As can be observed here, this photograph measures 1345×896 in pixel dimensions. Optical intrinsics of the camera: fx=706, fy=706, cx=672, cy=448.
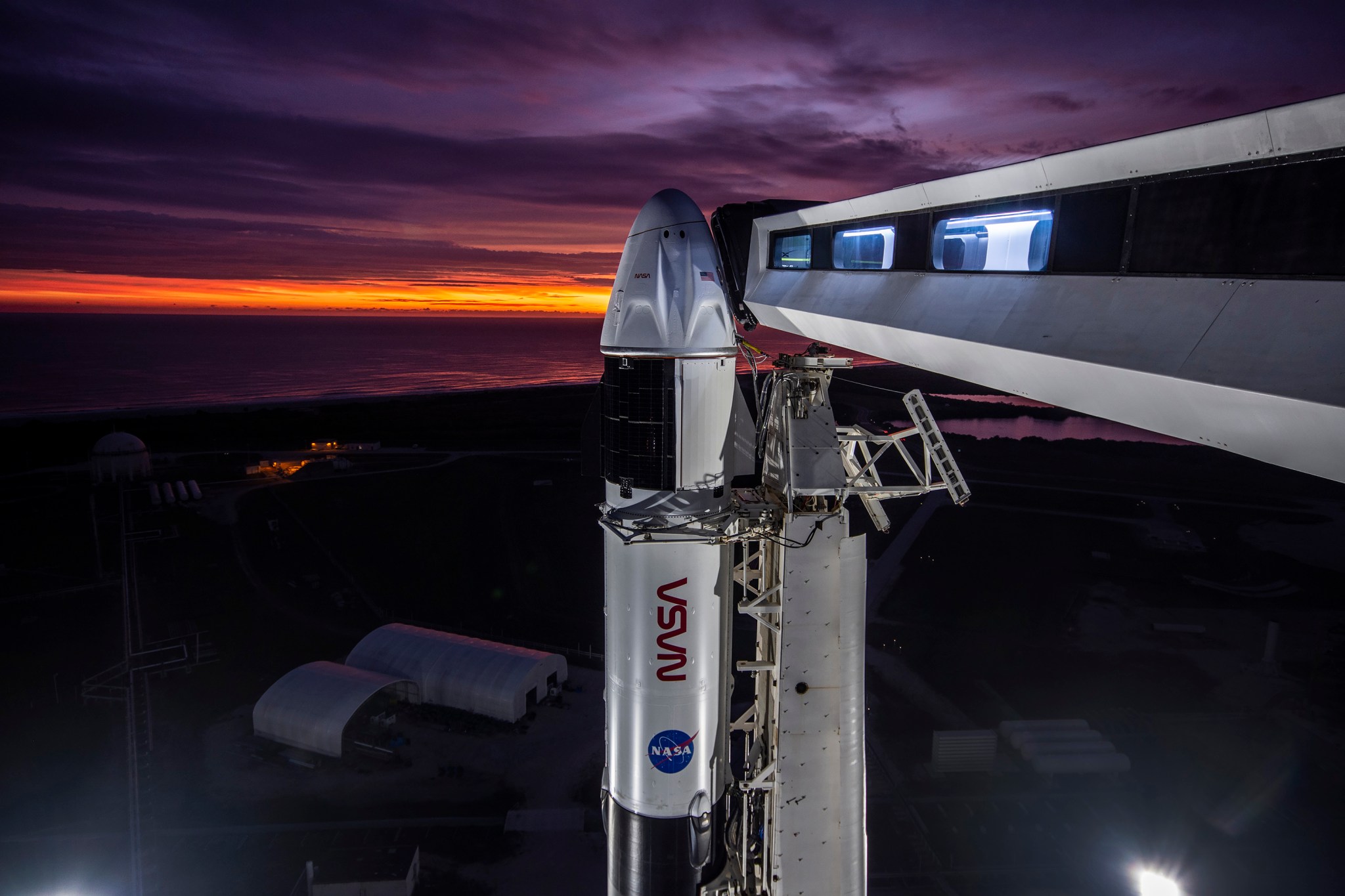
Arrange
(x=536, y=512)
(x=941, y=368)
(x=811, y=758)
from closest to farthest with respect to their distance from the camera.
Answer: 1. (x=941, y=368)
2. (x=811, y=758)
3. (x=536, y=512)

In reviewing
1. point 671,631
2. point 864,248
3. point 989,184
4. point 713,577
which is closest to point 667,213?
point 864,248

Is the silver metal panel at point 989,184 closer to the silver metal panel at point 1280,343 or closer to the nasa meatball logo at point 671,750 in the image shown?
the silver metal panel at point 1280,343

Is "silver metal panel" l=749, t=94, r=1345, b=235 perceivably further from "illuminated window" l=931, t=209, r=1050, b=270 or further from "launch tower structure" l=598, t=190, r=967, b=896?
"launch tower structure" l=598, t=190, r=967, b=896

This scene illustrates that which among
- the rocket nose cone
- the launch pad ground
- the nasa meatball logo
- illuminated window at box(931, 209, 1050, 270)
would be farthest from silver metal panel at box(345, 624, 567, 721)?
illuminated window at box(931, 209, 1050, 270)

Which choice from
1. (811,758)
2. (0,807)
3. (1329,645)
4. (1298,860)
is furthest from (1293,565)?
(0,807)

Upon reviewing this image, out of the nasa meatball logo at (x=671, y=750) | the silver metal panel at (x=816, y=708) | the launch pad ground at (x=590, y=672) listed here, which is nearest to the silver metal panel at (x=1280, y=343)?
the silver metal panel at (x=816, y=708)

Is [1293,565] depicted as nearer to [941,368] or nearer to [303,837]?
[941,368]
